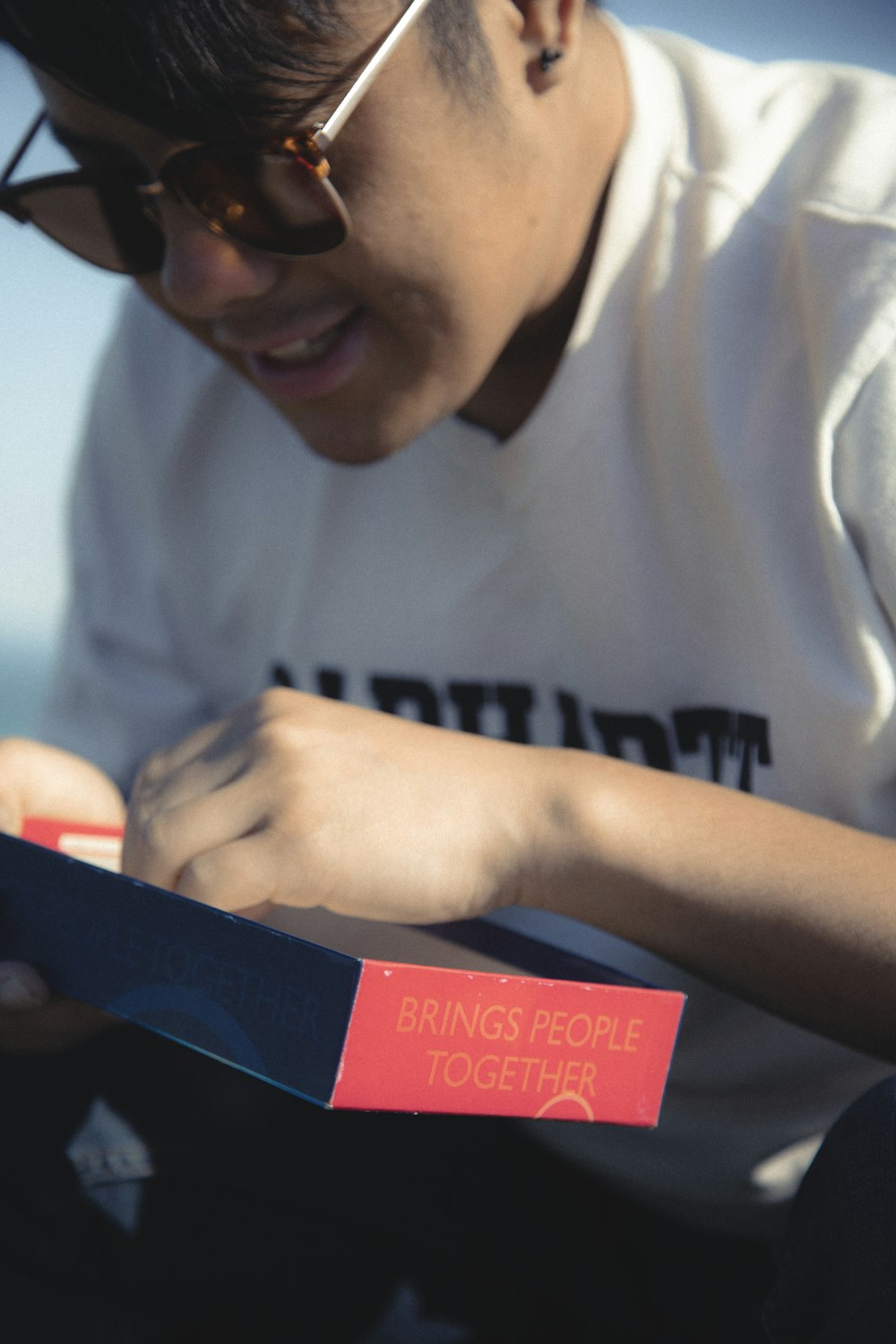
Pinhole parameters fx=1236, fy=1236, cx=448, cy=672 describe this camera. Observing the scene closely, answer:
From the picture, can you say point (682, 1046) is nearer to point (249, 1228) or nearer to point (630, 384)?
point (249, 1228)

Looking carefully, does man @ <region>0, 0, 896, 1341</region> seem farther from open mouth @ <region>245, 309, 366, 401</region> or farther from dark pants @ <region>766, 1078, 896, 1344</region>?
dark pants @ <region>766, 1078, 896, 1344</region>

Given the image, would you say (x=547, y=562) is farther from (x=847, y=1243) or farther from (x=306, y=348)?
(x=847, y=1243)

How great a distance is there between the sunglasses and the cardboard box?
405 mm

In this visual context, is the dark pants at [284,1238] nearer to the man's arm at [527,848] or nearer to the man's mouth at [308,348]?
the man's arm at [527,848]

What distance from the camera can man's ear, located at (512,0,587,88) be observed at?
81 centimetres

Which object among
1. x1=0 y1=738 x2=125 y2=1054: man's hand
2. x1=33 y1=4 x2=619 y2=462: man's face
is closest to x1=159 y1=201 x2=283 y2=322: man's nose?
x1=33 y1=4 x2=619 y2=462: man's face

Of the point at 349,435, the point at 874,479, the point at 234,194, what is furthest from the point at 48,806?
the point at 874,479

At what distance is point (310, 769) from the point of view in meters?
0.65

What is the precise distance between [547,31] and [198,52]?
278mm

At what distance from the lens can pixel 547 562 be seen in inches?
38.4

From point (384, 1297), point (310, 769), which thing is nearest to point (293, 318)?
point (310, 769)

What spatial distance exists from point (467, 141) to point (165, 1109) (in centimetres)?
72

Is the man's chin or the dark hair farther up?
the dark hair

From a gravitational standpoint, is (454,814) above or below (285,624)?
above
